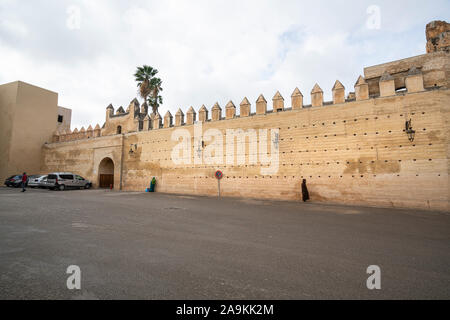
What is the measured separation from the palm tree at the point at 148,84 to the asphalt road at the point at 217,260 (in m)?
20.1

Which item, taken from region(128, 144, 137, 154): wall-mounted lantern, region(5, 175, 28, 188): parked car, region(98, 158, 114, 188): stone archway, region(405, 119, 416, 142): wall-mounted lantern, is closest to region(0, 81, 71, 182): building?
region(5, 175, 28, 188): parked car

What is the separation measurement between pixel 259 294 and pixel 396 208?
32.6ft

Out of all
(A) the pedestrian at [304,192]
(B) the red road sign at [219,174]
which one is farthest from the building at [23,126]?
(A) the pedestrian at [304,192]

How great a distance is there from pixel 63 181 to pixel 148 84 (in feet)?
41.5

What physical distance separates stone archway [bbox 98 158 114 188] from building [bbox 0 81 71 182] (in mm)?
9855

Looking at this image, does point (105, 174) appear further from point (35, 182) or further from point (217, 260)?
point (217, 260)

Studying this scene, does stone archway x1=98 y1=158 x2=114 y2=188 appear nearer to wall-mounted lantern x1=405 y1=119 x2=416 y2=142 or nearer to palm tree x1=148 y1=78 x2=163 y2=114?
palm tree x1=148 y1=78 x2=163 y2=114

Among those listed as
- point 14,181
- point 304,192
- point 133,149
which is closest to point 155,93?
point 133,149

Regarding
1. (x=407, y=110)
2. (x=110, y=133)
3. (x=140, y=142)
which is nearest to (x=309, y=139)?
(x=407, y=110)

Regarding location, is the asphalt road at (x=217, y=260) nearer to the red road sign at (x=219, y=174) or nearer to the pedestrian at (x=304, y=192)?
the pedestrian at (x=304, y=192)

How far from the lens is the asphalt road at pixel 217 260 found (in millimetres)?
2174

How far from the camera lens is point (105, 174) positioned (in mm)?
19672

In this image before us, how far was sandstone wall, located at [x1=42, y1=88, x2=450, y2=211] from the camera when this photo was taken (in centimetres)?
899

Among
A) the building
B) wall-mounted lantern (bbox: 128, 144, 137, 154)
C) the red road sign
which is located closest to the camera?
the red road sign
